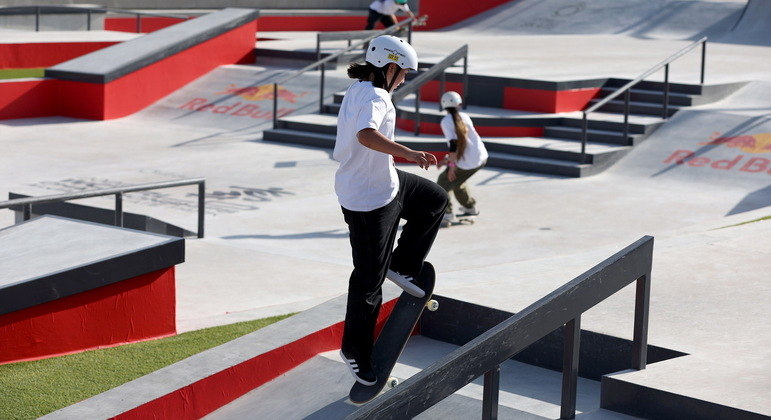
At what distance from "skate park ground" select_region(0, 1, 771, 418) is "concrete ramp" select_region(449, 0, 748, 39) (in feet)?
5.47

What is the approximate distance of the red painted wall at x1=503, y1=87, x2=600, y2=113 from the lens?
55.2 feet

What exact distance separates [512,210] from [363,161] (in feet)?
24.9

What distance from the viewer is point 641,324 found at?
5.09 metres

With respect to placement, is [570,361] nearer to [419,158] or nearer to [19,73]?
[419,158]

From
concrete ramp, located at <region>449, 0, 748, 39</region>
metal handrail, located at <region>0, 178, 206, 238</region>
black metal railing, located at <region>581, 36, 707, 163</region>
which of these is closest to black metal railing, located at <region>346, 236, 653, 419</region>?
metal handrail, located at <region>0, 178, 206, 238</region>

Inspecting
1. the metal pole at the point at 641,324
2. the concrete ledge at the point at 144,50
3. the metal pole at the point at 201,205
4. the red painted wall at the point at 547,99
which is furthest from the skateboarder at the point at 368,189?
the concrete ledge at the point at 144,50

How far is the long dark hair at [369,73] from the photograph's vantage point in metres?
5.10

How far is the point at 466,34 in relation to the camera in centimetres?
2762

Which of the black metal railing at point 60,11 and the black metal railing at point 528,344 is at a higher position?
the black metal railing at point 60,11

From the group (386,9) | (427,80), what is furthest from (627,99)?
(386,9)

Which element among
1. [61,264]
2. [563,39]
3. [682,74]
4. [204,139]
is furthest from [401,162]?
[563,39]

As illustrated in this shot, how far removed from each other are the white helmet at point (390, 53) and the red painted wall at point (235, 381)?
1.62 metres

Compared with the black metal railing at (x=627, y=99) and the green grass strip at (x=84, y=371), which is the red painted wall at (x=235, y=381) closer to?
the green grass strip at (x=84, y=371)

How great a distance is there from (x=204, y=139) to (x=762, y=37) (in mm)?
14160
